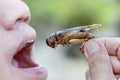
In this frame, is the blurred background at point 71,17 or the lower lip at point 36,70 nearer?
the lower lip at point 36,70

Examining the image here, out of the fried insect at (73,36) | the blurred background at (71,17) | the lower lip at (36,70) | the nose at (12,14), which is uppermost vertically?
the nose at (12,14)

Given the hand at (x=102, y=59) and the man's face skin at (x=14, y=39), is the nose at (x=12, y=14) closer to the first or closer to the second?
the man's face skin at (x=14, y=39)

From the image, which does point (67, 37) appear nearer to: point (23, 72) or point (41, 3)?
point (23, 72)

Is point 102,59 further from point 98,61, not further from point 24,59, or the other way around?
point 24,59

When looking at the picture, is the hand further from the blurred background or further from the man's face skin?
the blurred background

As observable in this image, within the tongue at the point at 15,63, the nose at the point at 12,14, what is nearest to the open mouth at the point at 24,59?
the tongue at the point at 15,63

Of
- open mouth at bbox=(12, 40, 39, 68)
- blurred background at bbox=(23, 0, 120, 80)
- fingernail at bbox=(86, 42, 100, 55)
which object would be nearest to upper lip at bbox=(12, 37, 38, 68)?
open mouth at bbox=(12, 40, 39, 68)
